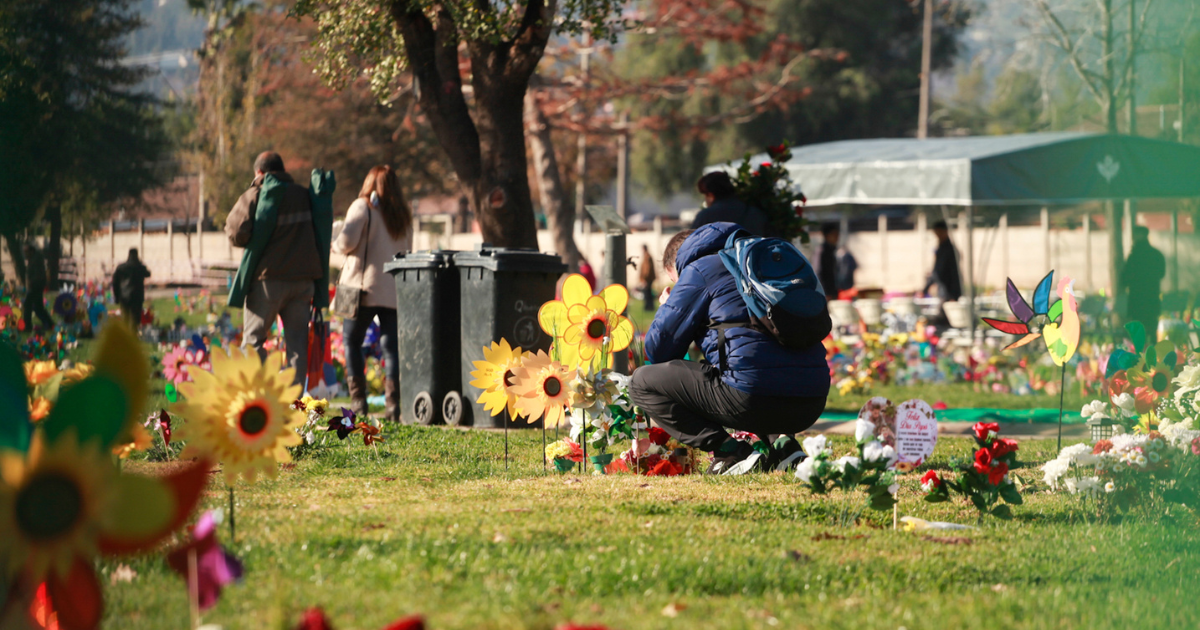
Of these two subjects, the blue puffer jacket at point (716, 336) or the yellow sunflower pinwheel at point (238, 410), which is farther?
the blue puffer jacket at point (716, 336)

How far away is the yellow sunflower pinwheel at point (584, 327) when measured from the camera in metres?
5.47

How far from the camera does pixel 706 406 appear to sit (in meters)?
5.31

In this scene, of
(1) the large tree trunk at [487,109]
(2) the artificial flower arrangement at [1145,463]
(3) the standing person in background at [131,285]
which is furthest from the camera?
(1) the large tree trunk at [487,109]

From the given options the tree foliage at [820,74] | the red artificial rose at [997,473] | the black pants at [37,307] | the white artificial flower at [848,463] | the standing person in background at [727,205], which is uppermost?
the tree foliage at [820,74]

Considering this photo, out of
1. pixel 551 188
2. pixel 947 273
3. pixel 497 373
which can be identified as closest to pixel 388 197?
pixel 497 373

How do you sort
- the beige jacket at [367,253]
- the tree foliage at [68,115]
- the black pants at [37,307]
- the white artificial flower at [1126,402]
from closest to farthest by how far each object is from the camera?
1. the white artificial flower at [1126,402]
2. the tree foliage at [68,115]
3. the black pants at [37,307]
4. the beige jacket at [367,253]

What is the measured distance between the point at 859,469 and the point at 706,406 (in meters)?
1.45

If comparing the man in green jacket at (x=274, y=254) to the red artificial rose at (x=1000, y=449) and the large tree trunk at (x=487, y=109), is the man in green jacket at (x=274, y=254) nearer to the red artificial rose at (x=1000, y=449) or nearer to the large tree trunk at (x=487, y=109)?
the large tree trunk at (x=487, y=109)

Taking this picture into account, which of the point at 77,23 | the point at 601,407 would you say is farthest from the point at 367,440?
the point at 77,23

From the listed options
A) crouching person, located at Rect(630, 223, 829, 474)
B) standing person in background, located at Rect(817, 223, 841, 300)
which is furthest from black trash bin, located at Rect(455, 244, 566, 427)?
standing person in background, located at Rect(817, 223, 841, 300)

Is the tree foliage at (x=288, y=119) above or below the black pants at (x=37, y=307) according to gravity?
above

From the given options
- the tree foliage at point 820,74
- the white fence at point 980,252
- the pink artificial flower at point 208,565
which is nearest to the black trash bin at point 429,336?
the pink artificial flower at point 208,565

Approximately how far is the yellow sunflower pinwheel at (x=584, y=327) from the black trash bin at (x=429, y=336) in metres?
2.27

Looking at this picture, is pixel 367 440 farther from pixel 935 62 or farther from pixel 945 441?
pixel 935 62
